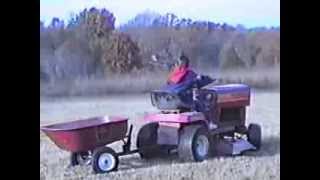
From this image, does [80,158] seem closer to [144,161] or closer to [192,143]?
[144,161]

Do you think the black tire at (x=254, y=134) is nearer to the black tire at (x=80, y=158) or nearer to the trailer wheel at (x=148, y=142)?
the trailer wheel at (x=148, y=142)

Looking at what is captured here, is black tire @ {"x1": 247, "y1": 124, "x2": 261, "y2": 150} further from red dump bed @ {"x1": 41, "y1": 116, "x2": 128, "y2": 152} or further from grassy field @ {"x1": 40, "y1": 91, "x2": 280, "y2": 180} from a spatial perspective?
red dump bed @ {"x1": 41, "y1": 116, "x2": 128, "y2": 152}

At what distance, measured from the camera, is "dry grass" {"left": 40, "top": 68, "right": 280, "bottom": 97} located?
7.85 feet

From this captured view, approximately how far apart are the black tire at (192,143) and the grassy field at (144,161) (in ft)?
0.08

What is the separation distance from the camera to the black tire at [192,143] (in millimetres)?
2438

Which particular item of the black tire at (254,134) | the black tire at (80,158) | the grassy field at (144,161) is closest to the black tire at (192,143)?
the grassy field at (144,161)

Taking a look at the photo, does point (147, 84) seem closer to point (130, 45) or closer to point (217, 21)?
point (130, 45)

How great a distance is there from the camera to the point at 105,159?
2.42 meters

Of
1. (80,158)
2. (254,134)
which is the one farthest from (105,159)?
(254,134)

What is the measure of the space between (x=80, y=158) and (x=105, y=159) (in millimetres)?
85

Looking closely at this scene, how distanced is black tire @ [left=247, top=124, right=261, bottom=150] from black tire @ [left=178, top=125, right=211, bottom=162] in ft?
0.50
